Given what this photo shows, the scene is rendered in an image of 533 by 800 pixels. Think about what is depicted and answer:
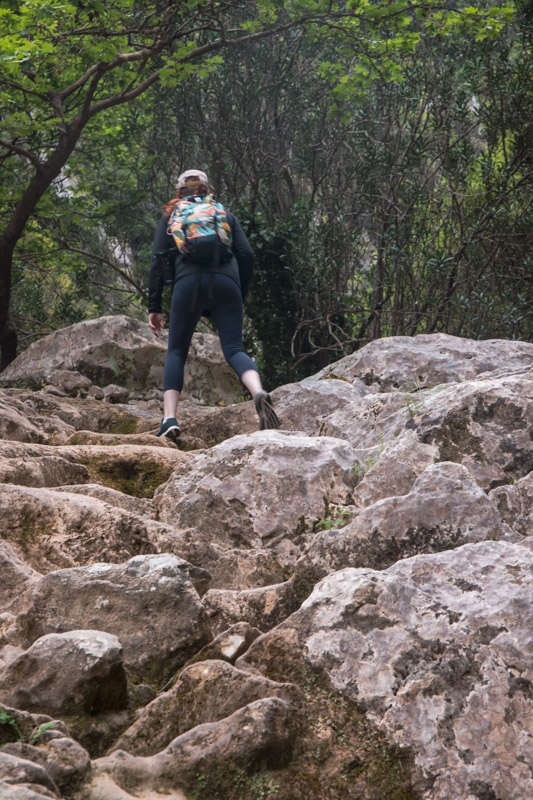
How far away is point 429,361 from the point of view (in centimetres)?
723

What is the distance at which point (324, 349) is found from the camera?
32.9ft

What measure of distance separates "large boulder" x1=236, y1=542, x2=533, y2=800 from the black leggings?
3907 millimetres

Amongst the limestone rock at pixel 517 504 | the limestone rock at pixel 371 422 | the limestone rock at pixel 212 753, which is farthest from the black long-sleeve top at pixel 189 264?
the limestone rock at pixel 212 753

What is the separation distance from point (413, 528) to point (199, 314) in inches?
149

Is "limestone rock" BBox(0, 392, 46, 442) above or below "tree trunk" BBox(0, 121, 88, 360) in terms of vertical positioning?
below

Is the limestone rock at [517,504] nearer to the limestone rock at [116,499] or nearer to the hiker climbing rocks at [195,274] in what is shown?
the limestone rock at [116,499]

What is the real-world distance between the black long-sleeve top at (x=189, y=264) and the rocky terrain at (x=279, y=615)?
6.65 ft

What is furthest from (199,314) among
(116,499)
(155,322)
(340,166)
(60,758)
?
(340,166)

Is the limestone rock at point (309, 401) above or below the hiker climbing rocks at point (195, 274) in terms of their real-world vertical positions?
below

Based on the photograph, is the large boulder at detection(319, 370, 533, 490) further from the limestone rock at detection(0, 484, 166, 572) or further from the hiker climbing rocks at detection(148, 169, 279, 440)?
the hiker climbing rocks at detection(148, 169, 279, 440)

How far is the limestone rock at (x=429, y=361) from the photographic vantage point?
7117mm

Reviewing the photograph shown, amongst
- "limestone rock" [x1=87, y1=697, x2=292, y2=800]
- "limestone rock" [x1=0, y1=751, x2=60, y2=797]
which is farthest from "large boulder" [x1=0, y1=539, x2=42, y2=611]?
"limestone rock" [x1=0, y1=751, x2=60, y2=797]

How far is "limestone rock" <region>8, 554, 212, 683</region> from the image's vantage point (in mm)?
3002

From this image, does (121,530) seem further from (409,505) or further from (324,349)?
(324,349)
